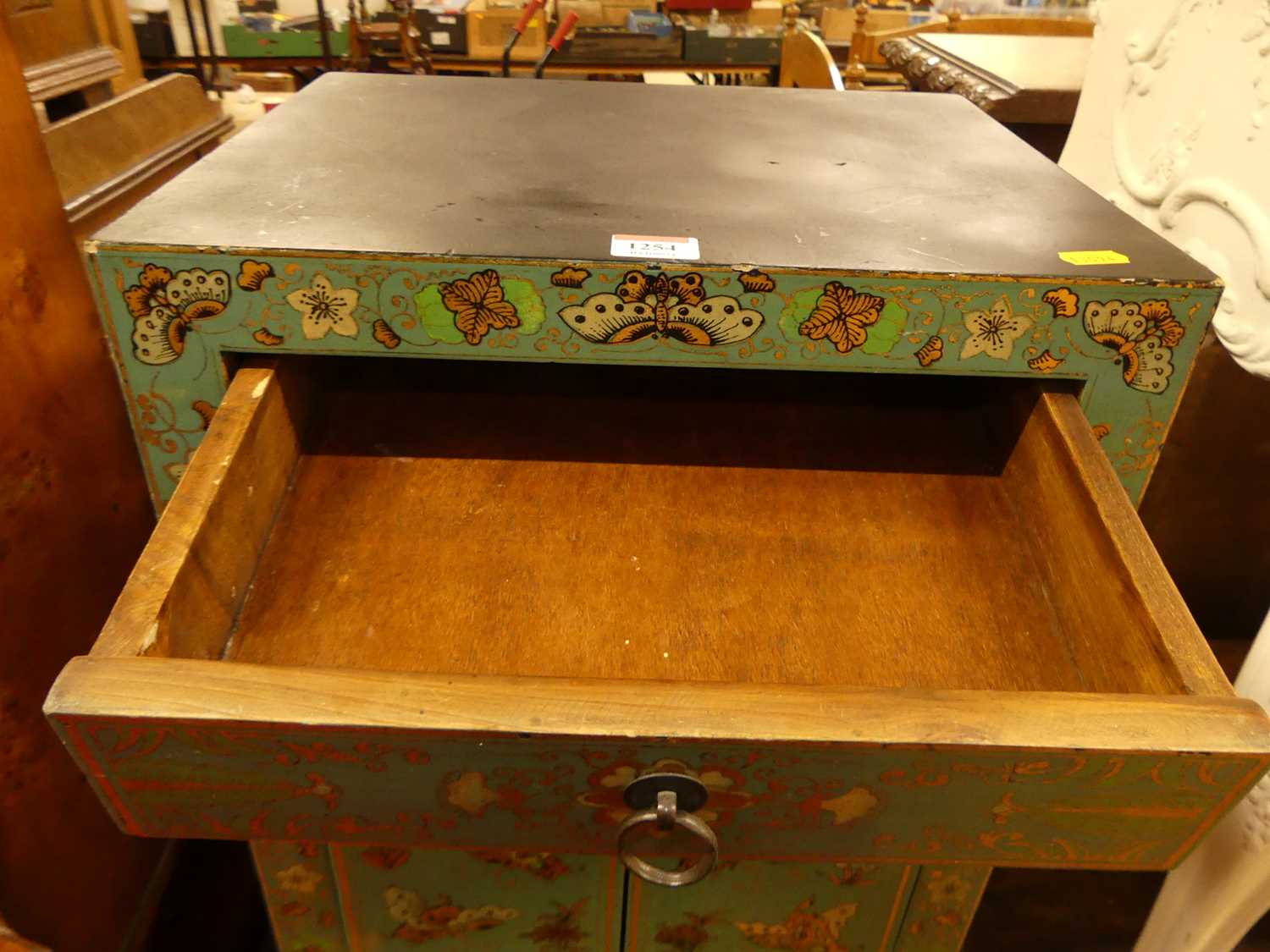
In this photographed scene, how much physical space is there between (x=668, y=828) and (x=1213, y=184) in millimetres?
717

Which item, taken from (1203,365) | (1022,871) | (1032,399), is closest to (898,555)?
(1032,399)

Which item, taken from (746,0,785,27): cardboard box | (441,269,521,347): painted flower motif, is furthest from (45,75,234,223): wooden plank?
(746,0,785,27): cardboard box

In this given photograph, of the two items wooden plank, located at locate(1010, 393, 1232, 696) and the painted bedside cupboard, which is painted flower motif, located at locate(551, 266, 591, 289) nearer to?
the painted bedside cupboard

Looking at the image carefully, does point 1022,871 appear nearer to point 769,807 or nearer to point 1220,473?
point 1220,473

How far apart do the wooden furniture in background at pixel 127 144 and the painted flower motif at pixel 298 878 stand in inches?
22.6

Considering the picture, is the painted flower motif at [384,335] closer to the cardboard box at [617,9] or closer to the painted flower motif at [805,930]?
the painted flower motif at [805,930]

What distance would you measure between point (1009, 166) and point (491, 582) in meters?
0.53

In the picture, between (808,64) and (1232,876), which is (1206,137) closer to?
(1232,876)

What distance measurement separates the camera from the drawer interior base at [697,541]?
0.58 meters

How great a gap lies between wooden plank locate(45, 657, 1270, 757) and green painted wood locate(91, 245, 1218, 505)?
0.23 meters

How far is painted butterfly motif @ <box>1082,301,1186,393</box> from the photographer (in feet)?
1.89

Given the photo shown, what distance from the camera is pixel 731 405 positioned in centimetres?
82

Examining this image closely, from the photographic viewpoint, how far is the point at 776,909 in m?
0.70

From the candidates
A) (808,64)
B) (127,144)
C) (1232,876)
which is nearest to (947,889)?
(1232,876)
